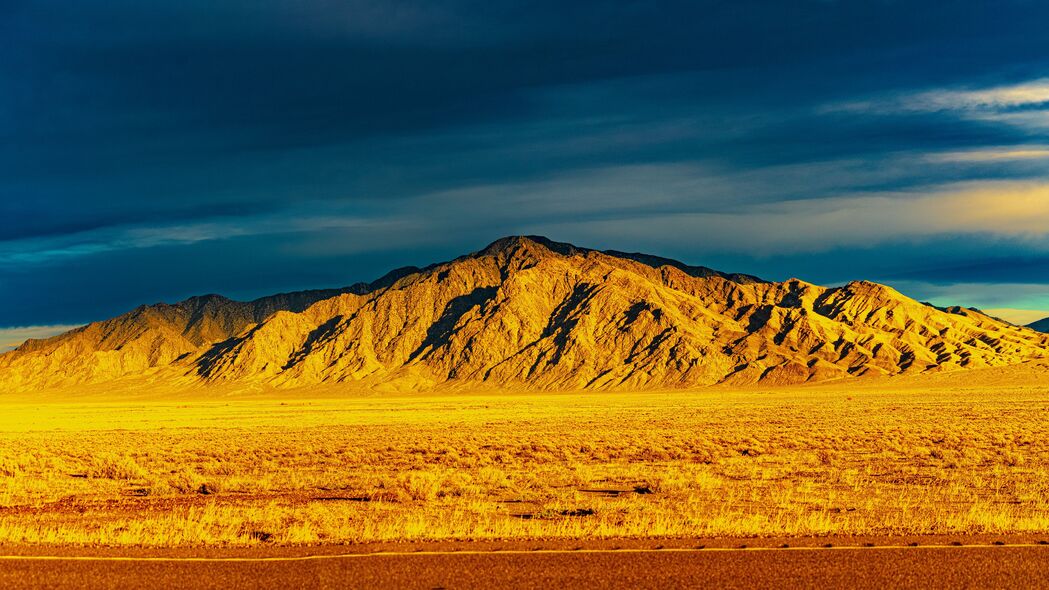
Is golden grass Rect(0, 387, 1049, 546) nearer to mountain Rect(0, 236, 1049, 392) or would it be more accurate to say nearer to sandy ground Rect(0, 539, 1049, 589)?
sandy ground Rect(0, 539, 1049, 589)

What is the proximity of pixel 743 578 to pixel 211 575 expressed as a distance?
6.45 meters

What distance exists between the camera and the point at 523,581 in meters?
11.8

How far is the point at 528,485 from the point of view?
79.4ft

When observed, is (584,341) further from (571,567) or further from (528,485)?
(571,567)

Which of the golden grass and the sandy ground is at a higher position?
the sandy ground

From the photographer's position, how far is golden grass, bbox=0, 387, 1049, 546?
16.2m

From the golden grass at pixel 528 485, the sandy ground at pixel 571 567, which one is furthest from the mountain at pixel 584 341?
the sandy ground at pixel 571 567

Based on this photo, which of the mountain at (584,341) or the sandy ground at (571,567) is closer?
the sandy ground at (571,567)

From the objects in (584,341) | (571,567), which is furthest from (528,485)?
(584,341)

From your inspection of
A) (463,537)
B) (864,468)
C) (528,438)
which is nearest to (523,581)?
(463,537)

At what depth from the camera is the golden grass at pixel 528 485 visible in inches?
637

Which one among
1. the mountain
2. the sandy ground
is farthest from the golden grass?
the mountain

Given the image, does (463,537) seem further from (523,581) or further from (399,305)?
(399,305)

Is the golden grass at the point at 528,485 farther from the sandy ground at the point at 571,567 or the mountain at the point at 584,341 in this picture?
the mountain at the point at 584,341
